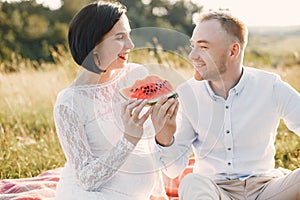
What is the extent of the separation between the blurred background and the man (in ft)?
0.47

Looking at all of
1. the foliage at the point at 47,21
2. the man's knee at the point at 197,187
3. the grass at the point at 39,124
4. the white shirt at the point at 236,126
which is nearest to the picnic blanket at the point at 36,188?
the grass at the point at 39,124

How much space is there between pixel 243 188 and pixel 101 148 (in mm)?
756

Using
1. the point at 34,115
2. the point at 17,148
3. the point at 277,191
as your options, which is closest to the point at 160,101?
the point at 277,191

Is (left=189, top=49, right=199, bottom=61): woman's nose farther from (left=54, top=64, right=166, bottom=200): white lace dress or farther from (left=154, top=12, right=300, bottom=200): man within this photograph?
(left=54, top=64, right=166, bottom=200): white lace dress

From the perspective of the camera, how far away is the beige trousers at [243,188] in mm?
2895

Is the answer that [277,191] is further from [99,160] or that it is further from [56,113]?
[56,113]

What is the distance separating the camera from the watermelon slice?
288 centimetres

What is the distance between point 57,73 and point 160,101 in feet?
16.8

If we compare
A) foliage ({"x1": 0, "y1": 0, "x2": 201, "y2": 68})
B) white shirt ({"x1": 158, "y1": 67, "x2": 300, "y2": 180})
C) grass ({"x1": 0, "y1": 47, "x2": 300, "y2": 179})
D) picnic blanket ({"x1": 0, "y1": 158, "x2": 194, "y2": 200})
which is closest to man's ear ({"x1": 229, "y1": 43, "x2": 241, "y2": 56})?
white shirt ({"x1": 158, "y1": 67, "x2": 300, "y2": 180})

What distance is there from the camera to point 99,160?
2.98 metres

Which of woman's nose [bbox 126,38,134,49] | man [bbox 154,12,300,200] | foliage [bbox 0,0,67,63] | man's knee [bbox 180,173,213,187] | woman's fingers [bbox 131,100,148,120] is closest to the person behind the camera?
woman's fingers [bbox 131,100,148,120]

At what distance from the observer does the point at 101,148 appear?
A: 308 cm

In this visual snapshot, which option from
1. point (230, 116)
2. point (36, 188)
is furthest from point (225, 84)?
point (36, 188)

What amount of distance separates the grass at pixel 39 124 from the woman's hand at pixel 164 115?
0.21 meters
